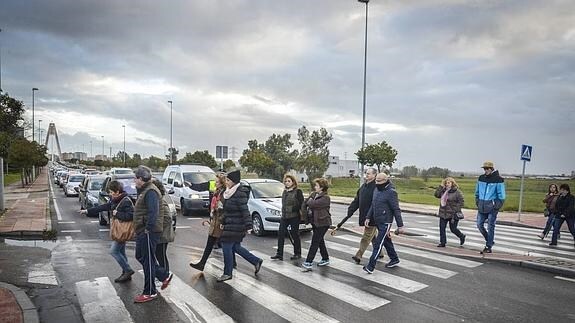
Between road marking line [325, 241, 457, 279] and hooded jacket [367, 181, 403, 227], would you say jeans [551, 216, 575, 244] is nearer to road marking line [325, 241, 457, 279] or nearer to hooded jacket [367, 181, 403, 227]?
road marking line [325, 241, 457, 279]

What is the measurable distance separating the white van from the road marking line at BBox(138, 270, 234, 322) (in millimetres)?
10104

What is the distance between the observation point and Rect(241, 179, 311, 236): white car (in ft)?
36.7

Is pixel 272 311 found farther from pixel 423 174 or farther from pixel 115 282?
pixel 423 174

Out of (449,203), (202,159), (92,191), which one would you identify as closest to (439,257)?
(449,203)

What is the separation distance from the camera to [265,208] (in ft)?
37.1

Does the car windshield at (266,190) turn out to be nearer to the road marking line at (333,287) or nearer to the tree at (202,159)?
the road marking line at (333,287)

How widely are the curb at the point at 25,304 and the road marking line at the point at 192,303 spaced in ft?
5.12

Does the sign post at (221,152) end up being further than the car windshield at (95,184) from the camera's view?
Yes

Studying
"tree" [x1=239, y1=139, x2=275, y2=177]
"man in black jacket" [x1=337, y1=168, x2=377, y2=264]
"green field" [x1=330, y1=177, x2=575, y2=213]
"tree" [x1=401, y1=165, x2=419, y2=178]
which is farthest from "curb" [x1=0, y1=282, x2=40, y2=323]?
"tree" [x1=401, y1=165, x2=419, y2=178]

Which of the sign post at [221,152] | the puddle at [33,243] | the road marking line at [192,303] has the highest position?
the sign post at [221,152]

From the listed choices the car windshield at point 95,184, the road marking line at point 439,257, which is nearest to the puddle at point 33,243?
the car windshield at point 95,184

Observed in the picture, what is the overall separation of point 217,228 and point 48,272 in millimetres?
3137

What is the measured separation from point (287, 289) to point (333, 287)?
71 centimetres

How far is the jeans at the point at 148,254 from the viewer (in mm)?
5586
